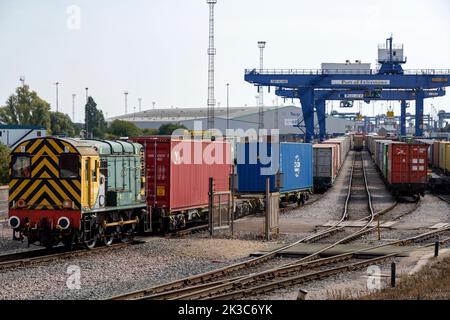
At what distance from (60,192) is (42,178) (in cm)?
66

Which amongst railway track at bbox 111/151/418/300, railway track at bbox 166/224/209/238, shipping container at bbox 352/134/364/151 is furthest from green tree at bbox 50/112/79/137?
railway track at bbox 111/151/418/300

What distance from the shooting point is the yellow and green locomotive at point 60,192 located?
19.1m

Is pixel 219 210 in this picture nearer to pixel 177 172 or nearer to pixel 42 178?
pixel 177 172

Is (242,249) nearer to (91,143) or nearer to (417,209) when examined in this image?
(91,143)

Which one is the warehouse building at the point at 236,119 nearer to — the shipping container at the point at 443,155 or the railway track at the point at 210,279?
the shipping container at the point at 443,155

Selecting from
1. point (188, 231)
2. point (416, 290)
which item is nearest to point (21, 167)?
point (188, 231)

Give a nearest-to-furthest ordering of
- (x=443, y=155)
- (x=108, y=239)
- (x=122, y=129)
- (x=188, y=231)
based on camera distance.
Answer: (x=108, y=239)
(x=188, y=231)
(x=443, y=155)
(x=122, y=129)

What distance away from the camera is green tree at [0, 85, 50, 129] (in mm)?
83812

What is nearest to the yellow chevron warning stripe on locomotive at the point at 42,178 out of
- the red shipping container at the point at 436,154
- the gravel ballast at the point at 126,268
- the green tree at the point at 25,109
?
the gravel ballast at the point at 126,268

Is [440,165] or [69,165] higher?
[69,165]

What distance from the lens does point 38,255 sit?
64.2 ft

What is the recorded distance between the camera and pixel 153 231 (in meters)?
24.7

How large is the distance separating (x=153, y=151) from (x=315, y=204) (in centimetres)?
1591
